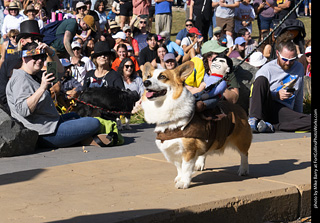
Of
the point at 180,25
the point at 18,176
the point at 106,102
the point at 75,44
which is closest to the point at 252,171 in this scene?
the point at 18,176

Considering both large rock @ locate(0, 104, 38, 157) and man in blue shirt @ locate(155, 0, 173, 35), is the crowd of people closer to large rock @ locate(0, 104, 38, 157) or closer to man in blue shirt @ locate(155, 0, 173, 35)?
man in blue shirt @ locate(155, 0, 173, 35)

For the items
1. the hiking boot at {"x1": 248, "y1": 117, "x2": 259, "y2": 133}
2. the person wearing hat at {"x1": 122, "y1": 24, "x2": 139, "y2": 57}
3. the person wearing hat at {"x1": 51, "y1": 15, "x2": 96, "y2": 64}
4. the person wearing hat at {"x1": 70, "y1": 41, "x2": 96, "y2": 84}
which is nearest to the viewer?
the hiking boot at {"x1": 248, "y1": 117, "x2": 259, "y2": 133}

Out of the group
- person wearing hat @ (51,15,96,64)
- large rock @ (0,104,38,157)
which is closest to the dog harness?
large rock @ (0,104,38,157)

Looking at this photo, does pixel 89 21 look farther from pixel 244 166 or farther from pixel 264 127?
pixel 244 166

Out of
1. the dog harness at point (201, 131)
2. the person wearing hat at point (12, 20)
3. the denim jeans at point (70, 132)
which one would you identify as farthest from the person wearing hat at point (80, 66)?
the dog harness at point (201, 131)

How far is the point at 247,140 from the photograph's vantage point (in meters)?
5.50

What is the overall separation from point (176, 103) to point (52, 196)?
135 cm

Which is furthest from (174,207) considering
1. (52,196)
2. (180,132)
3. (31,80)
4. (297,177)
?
(31,80)

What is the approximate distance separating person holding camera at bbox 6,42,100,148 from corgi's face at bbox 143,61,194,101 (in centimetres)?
238

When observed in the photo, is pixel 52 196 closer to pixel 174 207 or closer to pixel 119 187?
pixel 119 187

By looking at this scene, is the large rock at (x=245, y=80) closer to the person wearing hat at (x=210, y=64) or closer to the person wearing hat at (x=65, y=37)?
the person wearing hat at (x=210, y=64)

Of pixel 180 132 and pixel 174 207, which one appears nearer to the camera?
pixel 174 207

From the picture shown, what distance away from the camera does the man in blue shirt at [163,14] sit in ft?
49.6

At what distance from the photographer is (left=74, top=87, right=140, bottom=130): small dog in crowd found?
27.1 feet
